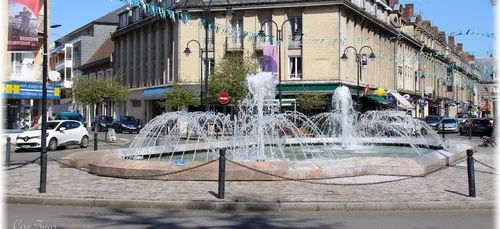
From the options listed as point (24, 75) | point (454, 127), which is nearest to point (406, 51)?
point (454, 127)

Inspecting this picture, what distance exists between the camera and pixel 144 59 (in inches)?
2035

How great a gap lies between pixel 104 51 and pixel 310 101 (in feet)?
127

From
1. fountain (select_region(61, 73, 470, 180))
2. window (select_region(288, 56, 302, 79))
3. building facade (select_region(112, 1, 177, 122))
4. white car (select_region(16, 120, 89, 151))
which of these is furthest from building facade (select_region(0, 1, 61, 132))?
window (select_region(288, 56, 302, 79))

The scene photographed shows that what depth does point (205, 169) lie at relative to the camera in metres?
11.6

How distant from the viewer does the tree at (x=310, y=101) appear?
38.1 metres

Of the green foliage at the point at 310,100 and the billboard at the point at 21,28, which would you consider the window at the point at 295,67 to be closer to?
the green foliage at the point at 310,100

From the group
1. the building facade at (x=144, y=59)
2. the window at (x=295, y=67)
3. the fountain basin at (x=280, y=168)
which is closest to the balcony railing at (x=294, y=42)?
the window at (x=295, y=67)

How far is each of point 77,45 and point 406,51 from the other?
152 ft

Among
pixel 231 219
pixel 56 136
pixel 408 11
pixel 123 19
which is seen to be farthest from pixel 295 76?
pixel 231 219

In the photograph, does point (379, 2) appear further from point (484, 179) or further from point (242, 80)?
point (484, 179)

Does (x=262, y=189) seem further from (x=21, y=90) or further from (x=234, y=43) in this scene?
(x=234, y=43)

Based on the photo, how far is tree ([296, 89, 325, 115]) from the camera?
1499 inches

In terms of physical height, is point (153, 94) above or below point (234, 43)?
below

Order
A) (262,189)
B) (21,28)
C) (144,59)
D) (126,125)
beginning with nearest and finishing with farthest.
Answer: (262,189) → (21,28) → (126,125) → (144,59)
